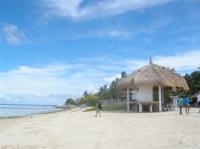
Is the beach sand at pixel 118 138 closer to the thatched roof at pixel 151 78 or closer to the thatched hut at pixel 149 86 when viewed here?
the thatched roof at pixel 151 78

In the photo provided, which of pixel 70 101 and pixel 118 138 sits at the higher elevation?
pixel 70 101

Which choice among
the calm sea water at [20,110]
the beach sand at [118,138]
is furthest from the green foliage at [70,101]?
the beach sand at [118,138]

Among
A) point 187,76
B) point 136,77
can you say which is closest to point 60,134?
point 136,77

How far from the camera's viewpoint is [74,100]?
233 ft

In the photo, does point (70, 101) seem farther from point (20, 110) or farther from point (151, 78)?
point (151, 78)

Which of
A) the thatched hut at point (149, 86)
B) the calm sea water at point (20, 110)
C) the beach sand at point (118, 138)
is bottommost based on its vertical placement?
the beach sand at point (118, 138)

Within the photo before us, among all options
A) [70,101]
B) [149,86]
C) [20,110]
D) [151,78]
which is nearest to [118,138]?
[151,78]

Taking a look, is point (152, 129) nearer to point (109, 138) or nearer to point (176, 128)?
point (176, 128)

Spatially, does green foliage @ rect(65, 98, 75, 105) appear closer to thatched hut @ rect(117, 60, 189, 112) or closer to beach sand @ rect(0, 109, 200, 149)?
thatched hut @ rect(117, 60, 189, 112)

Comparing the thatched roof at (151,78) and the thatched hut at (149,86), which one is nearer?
the thatched roof at (151,78)

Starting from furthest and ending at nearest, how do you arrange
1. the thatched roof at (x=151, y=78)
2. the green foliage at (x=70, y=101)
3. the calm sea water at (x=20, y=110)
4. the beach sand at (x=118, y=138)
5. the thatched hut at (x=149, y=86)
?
the green foliage at (x=70, y=101)
the calm sea water at (x=20, y=110)
the thatched hut at (x=149, y=86)
the thatched roof at (x=151, y=78)
the beach sand at (x=118, y=138)

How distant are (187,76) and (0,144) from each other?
2714cm

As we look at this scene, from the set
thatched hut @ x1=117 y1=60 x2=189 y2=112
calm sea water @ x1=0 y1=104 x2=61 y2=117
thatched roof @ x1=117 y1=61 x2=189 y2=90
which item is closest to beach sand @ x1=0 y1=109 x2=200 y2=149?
thatched roof @ x1=117 y1=61 x2=189 y2=90

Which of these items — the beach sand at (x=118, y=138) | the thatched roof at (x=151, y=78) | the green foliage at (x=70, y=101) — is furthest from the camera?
the green foliage at (x=70, y=101)
